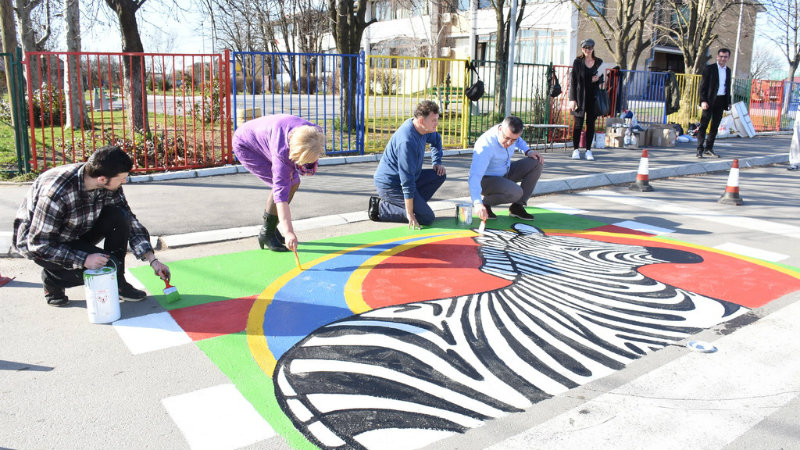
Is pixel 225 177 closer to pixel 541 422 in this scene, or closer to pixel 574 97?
pixel 574 97

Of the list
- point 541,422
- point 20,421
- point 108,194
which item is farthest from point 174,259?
point 541,422

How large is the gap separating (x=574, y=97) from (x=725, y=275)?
23.4 feet

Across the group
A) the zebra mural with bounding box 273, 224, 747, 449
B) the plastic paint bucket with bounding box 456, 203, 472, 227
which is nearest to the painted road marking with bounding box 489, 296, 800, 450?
the zebra mural with bounding box 273, 224, 747, 449

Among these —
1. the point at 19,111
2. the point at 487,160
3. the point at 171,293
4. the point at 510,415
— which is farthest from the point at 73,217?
the point at 19,111

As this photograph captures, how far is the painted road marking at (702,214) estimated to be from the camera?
6966 millimetres

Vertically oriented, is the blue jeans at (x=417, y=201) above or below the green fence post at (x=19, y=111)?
below

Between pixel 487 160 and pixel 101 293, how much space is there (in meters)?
4.11

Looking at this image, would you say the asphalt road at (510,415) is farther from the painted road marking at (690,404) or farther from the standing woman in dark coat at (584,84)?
the standing woman in dark coat at (584,84)

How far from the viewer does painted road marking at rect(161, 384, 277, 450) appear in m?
2.66

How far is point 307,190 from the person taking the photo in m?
8.60

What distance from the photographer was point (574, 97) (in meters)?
11.6

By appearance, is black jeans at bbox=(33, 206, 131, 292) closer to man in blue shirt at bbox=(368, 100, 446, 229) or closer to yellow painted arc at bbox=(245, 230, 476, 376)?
yellow painted arc at bbox=(245, 230, 476, 376)

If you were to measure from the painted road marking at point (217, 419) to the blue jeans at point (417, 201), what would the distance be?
3812 mm

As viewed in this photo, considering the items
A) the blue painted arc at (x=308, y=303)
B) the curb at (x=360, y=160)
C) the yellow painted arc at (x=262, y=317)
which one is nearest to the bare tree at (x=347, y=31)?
the curb at (x=360, y=160)
